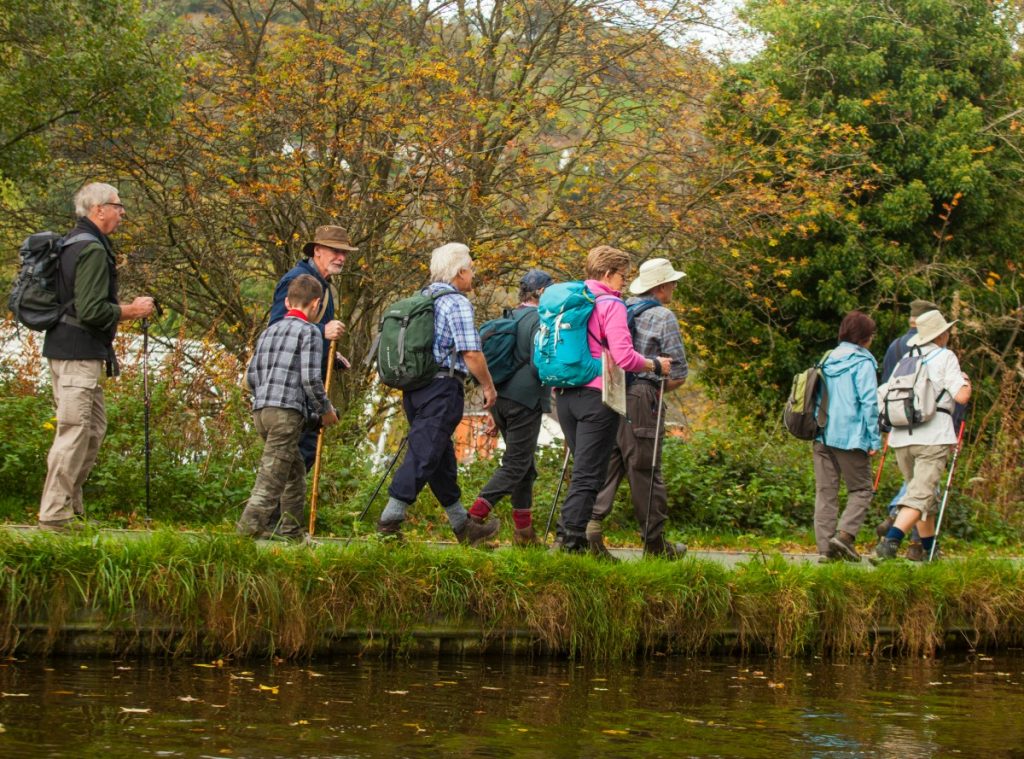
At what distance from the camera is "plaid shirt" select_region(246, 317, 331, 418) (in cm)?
851

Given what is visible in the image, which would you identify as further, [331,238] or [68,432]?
[331,238]

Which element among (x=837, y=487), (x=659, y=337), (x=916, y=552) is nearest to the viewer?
(x=659, y=337)

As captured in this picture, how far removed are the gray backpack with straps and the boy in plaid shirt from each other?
126 centimetres

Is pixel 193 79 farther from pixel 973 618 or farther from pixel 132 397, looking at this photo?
pixel 973 618

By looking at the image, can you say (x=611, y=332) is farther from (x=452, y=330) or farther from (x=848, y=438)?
(x=848, y=438)

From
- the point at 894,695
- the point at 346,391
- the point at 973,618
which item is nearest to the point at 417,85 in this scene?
the point at 346,391

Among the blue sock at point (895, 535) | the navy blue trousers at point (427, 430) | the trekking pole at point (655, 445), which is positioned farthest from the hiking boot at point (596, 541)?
the blue sock at point (895, 535)

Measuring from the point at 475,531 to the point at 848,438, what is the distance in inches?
120

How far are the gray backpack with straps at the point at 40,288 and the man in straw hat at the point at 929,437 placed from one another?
6.50 m

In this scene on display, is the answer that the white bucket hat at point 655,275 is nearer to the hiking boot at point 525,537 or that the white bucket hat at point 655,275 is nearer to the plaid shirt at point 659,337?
the plaid shirt at point 659,337

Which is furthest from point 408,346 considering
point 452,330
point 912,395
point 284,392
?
point 912,395

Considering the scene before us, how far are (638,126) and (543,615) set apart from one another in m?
9.91

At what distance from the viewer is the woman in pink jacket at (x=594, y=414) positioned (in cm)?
875

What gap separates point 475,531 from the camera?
9.16 meters
